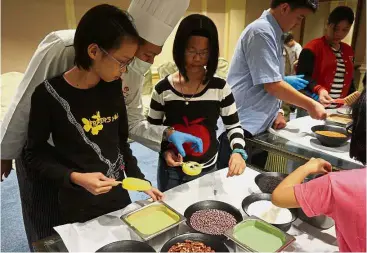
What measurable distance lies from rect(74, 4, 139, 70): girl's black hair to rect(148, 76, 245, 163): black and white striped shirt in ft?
1.63

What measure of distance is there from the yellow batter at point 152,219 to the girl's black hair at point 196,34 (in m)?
0.71

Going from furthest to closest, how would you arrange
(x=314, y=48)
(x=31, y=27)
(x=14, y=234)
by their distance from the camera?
(x=31, y=27), (x=314, y=48), (x=14, y=234)

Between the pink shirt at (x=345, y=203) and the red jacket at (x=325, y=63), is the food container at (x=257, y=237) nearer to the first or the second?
the pink shirt at (x=345, y=203)

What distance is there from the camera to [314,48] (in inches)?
95.3

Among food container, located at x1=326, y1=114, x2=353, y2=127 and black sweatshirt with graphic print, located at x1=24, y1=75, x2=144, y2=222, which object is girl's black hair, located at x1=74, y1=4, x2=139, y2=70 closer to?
black sweatshirt with graphic print, located at x1=24, y1=75, x2=144, y2=222

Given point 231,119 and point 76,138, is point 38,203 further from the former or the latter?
point 231,119

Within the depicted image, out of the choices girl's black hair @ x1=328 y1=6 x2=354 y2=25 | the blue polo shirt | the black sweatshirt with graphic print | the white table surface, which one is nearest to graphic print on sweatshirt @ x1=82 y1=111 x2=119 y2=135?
the black sweatshirt with graphic print

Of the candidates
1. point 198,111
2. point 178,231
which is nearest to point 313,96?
point 198,111

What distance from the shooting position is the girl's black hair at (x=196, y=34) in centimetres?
141

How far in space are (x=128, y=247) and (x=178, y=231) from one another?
0.19 metres

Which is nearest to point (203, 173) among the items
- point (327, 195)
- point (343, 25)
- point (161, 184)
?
point (161, 184)

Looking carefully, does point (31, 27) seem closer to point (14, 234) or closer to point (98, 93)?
point (14, 234)

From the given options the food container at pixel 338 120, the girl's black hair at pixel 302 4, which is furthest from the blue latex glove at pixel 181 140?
the food container at pixel 338 120

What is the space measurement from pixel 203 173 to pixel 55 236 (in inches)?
30.4
